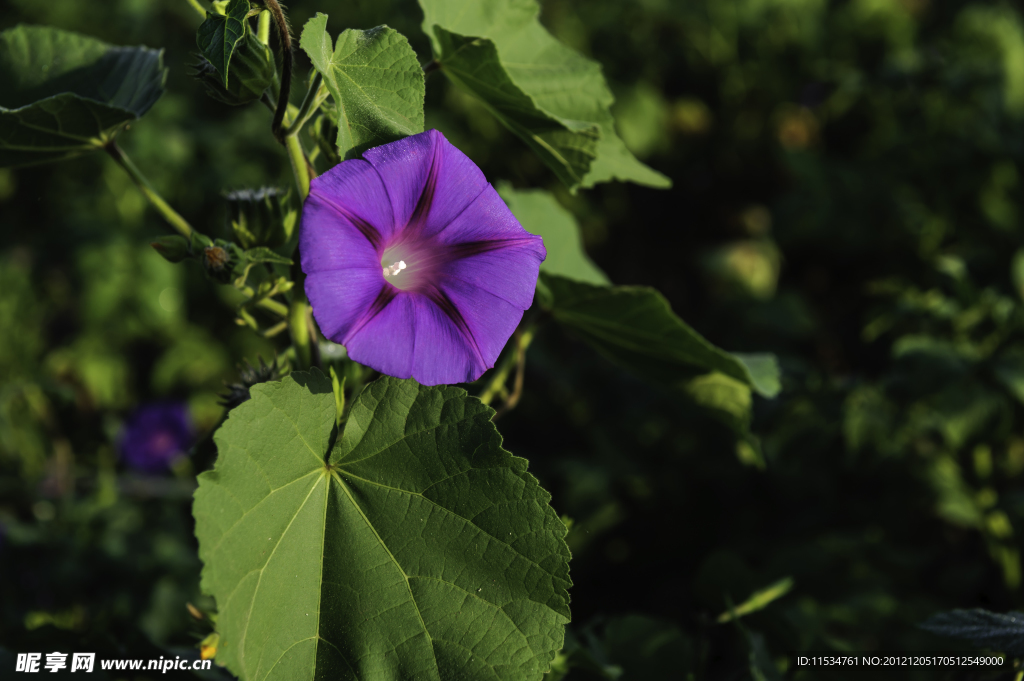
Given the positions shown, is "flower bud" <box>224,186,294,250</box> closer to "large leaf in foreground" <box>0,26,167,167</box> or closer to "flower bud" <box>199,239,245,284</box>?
"flower bud" <box>199,239,245,284</box>

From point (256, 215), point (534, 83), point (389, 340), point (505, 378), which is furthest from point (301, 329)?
point (534, 83)

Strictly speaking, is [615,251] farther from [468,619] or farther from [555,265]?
[468,619]

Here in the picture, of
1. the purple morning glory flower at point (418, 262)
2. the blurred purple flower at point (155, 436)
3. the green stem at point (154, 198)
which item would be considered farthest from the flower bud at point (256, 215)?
the blurred purple flower at point (155, 436)

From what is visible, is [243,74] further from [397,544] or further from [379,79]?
A: [397,544]

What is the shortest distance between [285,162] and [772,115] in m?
2.29

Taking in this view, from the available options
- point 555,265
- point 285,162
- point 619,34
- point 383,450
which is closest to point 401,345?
point 383,450

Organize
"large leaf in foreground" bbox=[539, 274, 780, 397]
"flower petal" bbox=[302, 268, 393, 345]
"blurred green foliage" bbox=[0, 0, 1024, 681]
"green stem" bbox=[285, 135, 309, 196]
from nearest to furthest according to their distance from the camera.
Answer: "flower petal" bbox=[302, 268, 393, 345], "green stem" bbox=[285, 135, 309, 196], "large leaf in foreground" bbox=[539, 274, 780, 397], "blurred green foliage" bbox=[0, 0, 1024, 681]

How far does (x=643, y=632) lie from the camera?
1330mm

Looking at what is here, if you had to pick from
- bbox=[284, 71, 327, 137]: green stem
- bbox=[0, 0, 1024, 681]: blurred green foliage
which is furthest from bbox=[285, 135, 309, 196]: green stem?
bbox=[0, 0, 1024, 681]: blurred green foliage

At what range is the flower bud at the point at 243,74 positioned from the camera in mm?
775

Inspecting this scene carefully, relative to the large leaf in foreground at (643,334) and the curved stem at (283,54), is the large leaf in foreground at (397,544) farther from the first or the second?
the large leaf in foreground at (643,334)

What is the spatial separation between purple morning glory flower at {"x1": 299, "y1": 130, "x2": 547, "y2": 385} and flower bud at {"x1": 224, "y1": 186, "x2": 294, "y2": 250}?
180 millimetres

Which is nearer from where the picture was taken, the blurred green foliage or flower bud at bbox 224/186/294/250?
flower bud at bbox 224/186/294/250

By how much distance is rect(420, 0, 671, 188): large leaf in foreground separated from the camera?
0.98 m
